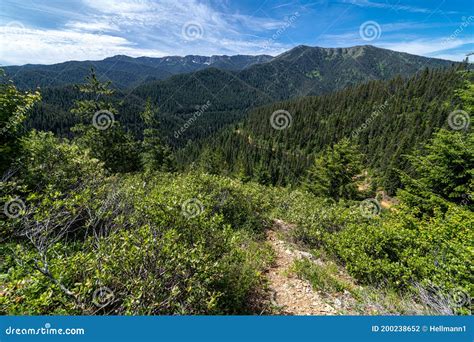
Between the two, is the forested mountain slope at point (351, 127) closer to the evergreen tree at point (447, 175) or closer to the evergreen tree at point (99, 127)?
the evergreen tree at point (99, 127)

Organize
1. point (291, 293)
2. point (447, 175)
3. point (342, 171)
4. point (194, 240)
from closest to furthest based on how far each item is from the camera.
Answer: point (194, 240)
point (291, 293)
point (447, 175)
point (342, 171)

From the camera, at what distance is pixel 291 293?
5285mm

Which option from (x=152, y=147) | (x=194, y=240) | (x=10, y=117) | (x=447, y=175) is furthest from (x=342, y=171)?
(x=10, y=117)

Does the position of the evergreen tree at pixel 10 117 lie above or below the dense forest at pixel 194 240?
above

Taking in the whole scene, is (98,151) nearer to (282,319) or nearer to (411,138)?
(282,319)

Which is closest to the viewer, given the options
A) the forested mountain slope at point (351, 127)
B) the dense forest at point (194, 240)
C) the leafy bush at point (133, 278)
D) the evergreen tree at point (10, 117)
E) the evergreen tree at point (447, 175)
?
the leafy bush at point (133, 278)

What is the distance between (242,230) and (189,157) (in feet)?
341

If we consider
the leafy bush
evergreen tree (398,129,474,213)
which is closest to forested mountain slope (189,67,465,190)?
evergreen tree (398,129,474,213)

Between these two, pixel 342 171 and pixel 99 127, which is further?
pixel 342 171

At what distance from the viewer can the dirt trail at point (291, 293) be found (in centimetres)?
478

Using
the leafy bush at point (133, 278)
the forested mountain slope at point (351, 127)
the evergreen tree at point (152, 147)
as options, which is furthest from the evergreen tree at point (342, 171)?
the forested mountain slope at point (351, 127)

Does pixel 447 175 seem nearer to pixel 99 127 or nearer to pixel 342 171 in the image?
pixel 342 171

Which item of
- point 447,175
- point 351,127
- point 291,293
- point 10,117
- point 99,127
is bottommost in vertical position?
point 291,293

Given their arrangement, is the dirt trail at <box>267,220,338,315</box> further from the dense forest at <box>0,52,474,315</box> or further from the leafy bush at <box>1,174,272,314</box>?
the leafy bush at <box>1,174,272,314</box>
